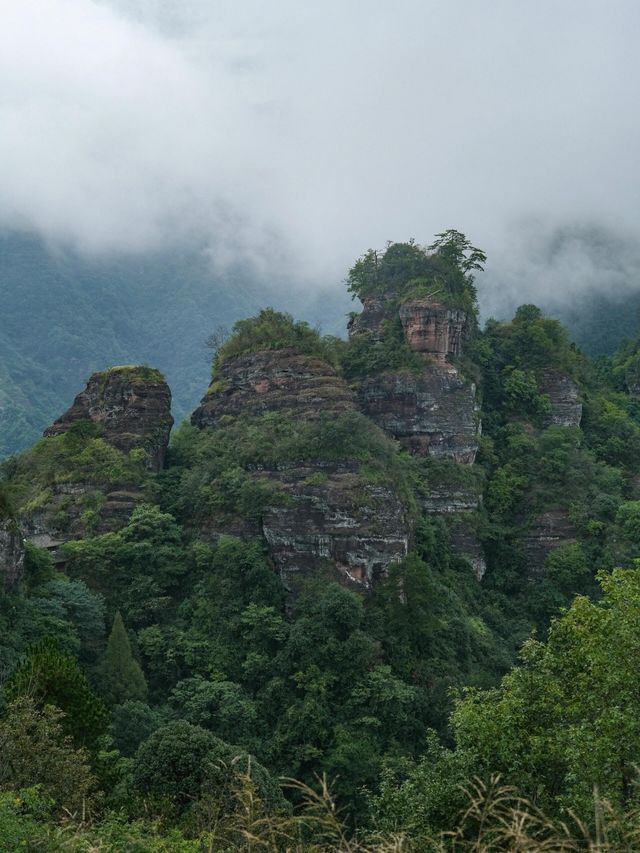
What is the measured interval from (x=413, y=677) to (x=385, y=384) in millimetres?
24696

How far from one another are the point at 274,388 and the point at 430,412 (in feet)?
42.9

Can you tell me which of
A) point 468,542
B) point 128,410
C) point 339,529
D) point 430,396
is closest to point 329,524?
point 339,529

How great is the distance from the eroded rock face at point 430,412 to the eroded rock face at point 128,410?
16257 millimetres

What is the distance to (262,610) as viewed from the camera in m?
38.1

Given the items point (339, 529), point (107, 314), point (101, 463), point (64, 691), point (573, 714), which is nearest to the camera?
point (573, 714)

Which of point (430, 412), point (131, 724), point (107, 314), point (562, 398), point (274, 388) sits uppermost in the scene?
point (107, 314)

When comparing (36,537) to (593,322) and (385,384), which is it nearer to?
(385,384)

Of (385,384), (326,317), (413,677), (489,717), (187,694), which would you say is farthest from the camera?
(326,317)

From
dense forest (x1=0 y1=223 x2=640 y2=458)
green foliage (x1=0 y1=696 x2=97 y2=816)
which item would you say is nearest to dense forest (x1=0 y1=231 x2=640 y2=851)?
green foliage (x1=0 y1=696 x2=97 y2=816)

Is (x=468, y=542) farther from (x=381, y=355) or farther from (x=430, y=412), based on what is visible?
(x=381, y=355)

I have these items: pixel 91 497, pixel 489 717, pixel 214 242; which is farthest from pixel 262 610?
pixel 214 242

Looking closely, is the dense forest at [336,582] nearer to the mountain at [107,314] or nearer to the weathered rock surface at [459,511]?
the weathered rock surface at [459,511]

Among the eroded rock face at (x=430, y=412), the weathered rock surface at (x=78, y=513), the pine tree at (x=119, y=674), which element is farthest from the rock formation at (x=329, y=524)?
the eroded rock face at (x=430, y=412)

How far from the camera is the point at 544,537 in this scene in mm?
53750
